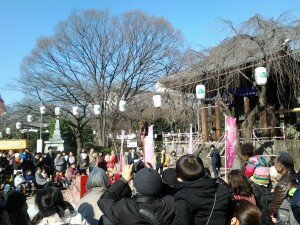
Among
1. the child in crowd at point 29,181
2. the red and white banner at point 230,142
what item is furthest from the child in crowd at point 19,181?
the red and white banner at point 230,142

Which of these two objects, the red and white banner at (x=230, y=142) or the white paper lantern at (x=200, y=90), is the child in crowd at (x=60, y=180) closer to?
the white paper lantern at (x=200, y=90)

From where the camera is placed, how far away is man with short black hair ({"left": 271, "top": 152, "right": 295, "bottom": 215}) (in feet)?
12.0

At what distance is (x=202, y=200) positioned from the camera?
9.98ft

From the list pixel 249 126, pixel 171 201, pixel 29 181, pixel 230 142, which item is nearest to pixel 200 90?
pixel 249 126

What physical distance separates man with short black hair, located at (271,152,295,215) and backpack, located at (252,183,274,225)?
0.08 m

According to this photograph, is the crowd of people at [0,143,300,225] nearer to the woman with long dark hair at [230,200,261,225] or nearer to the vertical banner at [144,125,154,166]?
the woman with long dark hair at [230,200,261,225]

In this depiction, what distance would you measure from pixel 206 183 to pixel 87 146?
3003cm

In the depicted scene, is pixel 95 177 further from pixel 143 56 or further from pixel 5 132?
pixel 5 132

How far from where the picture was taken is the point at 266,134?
672 inches

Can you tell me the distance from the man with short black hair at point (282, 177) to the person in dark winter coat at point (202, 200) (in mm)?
769

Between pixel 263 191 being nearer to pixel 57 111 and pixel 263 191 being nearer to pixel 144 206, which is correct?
pixel 144 206

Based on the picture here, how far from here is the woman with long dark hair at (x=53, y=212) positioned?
9.89 ft

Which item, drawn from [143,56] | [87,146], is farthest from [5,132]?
[143,56]

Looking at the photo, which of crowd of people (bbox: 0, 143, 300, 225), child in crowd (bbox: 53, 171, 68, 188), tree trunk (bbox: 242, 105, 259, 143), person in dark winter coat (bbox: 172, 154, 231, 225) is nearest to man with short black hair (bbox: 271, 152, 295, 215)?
crowd of people (bbox: 0, 143, 300, 225)
